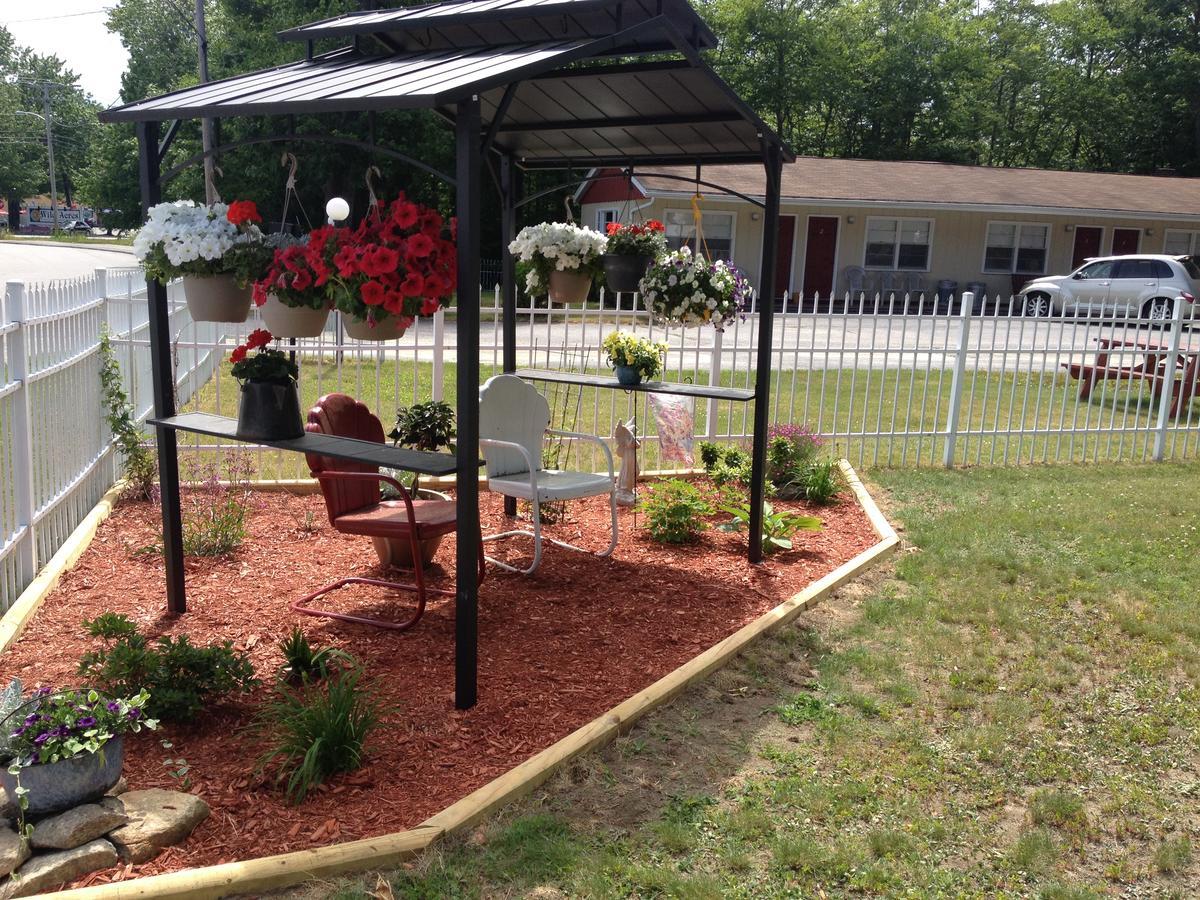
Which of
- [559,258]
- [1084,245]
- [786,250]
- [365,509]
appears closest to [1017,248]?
[1084,245]

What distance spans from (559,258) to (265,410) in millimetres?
2101

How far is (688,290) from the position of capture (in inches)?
226

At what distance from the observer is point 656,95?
17.2 feet

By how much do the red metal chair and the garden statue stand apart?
73.1 inches

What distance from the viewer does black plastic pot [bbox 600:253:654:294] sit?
5852 mm

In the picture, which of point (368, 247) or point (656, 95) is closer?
point (368, 247)

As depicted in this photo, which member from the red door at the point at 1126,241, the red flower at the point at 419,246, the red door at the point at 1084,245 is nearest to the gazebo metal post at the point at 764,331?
the red flower at the point at 419,246

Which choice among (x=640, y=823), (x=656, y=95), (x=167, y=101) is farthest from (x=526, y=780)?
(x=656, y=95)

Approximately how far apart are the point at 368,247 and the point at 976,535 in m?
4.34

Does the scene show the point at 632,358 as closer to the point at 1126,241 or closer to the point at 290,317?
the point at 290,317

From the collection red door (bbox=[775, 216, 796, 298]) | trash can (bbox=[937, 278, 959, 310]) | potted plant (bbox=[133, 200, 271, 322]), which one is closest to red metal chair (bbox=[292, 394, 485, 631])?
potted plant (bbox=[133, 200, 271, 322])

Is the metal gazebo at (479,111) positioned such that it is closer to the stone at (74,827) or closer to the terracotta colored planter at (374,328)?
the terracotta colored planter at (374,328)

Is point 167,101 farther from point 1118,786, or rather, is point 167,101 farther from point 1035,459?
point 1035,459

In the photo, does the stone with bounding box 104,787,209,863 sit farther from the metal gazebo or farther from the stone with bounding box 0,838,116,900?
the metal gazebo
